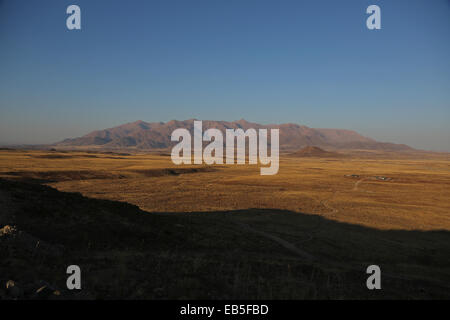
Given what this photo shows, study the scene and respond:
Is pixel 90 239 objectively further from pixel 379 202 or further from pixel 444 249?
pixel 379 202

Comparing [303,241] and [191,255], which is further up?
[191,255]

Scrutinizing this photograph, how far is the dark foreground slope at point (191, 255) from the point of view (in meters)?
11.0

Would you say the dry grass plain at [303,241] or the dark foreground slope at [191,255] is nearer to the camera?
the dark foreground slope at [191,255]

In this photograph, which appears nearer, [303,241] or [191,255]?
[191,255]

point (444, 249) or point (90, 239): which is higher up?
point (90, 239)

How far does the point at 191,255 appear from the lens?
16.5m

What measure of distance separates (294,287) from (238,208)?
24067 millimetres

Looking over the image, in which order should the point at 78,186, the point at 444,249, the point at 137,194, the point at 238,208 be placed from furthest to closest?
the point at 78,186
the point at 137,194
the point at 238,208
the point at 444,249

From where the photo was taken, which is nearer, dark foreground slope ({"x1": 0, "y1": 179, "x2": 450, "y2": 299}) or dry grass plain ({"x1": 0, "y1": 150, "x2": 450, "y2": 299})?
dark foreground slope ({"x1": 0, "y1": 179, "x2": 450, "y2": 299})

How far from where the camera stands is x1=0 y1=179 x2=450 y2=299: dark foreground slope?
11.0 metres
